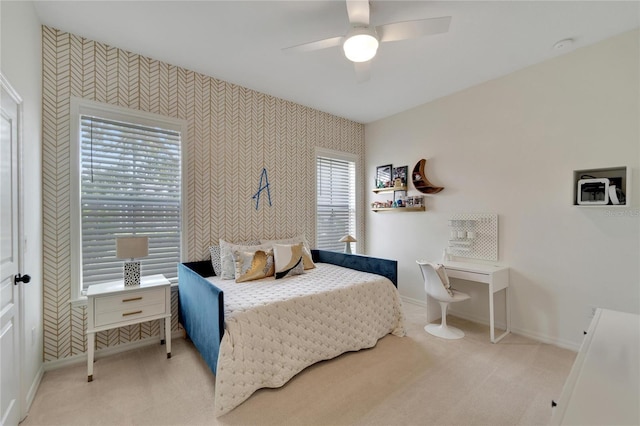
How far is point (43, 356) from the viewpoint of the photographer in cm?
224

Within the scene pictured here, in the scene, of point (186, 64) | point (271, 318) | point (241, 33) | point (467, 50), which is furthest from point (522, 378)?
point (186, 64)

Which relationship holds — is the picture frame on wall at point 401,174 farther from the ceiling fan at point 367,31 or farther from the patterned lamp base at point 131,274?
the patterned lamp base at point 131,274

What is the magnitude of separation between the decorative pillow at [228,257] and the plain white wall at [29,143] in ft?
4.50

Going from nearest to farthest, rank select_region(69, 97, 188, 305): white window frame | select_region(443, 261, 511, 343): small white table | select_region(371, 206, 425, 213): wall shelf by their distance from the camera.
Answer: select_region(69, 97, 188, 305): white window frame < select_region(443, 261, 511, 343): small white table < select_region(371, 206, 425, 213): wall shelf

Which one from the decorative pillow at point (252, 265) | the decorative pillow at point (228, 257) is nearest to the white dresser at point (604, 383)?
the decorative pillow at point (252, 265)

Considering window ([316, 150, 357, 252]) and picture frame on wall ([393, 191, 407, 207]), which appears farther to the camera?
window ([316, 150, 357, 252])

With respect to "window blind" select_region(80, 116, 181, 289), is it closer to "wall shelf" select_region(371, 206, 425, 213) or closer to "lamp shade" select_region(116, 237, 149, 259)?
"lamp shade" select_region(116, 237, 149, 259)

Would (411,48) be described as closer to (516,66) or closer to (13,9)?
(516,66)

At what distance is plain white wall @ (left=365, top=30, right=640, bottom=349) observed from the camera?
2.32 meters

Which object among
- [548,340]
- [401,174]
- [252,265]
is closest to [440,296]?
[548,340]

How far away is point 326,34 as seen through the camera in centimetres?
235

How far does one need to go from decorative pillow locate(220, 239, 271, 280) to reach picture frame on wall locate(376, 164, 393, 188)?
7.00 ft

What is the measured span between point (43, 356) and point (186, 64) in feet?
9.31

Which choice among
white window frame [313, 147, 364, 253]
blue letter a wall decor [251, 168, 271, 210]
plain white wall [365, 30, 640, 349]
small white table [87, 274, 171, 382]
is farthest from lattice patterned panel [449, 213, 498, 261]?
small white table [87, 274, 171, 382]
